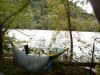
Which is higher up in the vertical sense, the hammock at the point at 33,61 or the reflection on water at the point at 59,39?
the reflection on water at the point at 59,39

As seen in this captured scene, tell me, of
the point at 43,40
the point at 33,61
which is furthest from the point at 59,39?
the point at 33,61

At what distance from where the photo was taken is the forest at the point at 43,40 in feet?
12.1

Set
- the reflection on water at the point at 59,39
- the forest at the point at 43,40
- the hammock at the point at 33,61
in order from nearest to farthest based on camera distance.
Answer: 1. the hammock at the point at 33,61
2. the forest at the point at 43,40
3. the reflection on water at the point at 59,39

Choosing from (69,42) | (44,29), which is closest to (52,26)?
(44,29)

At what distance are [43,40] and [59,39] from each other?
0.96 m

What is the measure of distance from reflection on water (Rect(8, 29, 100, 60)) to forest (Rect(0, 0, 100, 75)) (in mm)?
33

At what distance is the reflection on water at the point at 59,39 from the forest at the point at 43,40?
3 centimetres

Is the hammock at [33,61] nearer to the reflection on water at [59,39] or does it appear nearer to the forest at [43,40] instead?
the forest at [43,40]

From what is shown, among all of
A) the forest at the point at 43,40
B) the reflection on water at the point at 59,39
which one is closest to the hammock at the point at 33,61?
the forest at the point at 43,40

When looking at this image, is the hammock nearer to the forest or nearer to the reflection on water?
the forest

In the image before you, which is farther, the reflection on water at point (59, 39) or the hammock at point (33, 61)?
the reflection on water at point (59, 39)

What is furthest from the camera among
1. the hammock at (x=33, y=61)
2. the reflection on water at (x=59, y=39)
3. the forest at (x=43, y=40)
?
the reflection on water at (x=59, y=39)

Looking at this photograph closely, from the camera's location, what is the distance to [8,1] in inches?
188

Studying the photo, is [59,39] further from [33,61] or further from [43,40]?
[33,61]
